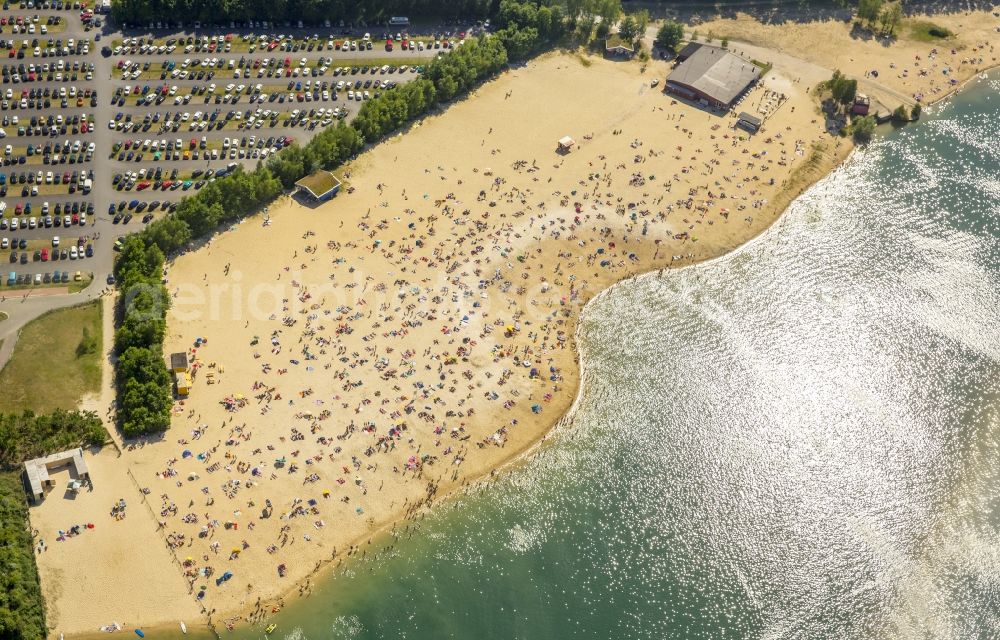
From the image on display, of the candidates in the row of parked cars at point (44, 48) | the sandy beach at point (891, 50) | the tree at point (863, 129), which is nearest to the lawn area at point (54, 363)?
the row of parked cars at point (44, 48)

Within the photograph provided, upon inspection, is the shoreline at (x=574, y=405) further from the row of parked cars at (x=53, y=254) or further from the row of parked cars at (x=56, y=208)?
the row of parked cars at (x=56, y=208)

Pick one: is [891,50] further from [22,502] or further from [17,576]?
[17,576]

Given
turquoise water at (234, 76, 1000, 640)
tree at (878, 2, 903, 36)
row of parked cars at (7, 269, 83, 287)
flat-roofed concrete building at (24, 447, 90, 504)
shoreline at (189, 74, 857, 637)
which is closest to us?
turquoise water at (234, 76, 1000, 640)

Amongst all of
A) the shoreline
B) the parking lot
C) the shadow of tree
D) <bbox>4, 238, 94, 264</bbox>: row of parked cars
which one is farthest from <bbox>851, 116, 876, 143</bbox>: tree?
<bbox>4, 238, 94, 264</bbox>: row of parked cars

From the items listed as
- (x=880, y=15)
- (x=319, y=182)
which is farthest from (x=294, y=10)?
(x=880, y=15)

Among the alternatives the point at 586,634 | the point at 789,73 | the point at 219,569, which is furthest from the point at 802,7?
the point at 219,569

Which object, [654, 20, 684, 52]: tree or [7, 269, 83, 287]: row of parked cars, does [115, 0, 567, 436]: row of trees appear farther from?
[654, 20, 684, 52]: tree
